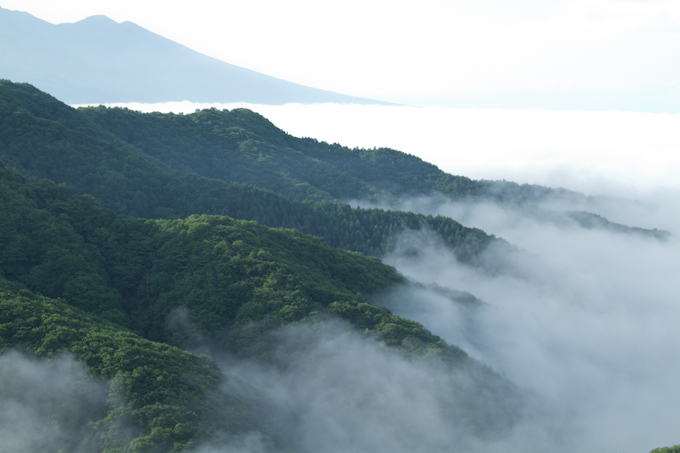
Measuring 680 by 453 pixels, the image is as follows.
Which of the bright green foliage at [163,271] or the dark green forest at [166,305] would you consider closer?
the dark green forest at [166,305]

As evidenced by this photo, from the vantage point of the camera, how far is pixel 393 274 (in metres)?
91.1

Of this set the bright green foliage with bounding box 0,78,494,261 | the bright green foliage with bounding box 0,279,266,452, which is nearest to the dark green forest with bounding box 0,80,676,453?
the bright green foliage with bounding box 0,279,266,452

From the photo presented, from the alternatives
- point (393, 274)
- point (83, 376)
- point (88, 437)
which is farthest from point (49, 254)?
point (393, 274)

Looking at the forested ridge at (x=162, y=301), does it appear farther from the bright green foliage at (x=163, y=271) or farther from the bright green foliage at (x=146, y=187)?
the bright green foliage at (x=146, y=187)

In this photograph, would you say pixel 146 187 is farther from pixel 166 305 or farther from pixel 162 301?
pixel 166 305

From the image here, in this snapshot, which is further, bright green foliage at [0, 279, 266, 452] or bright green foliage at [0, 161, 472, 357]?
bright green foliage at [0, 161, 472, 357]

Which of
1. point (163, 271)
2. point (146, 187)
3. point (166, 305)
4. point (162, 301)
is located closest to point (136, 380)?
point (166, 305)

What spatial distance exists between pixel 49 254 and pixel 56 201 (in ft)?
43.5

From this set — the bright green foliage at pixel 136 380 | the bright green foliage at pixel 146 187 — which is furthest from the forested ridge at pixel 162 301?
the bright green foliage at pixel 146 187

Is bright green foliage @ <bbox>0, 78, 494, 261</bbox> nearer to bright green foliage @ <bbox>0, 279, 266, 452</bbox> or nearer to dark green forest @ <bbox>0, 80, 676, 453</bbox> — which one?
dark green forest @ <bbox>0, 80, 676, 453</bbox>

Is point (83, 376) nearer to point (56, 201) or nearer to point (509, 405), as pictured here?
point (56, 201)

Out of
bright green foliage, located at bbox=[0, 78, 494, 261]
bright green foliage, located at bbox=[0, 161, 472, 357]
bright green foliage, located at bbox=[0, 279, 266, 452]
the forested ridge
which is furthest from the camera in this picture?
bright green foliage, located at bbox=[0, 78, 494, 261]

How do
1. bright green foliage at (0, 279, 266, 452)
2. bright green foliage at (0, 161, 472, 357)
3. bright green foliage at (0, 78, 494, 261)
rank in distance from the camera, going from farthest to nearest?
bright green foliage at (0, 78, 494, 261), bright green foliage at (0, 161, 472, 357), bright green foliage at (0, 279, 266, 452)

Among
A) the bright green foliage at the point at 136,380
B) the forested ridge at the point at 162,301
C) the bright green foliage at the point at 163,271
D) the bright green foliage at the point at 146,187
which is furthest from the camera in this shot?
the bright green foliage at the point at 146,187
